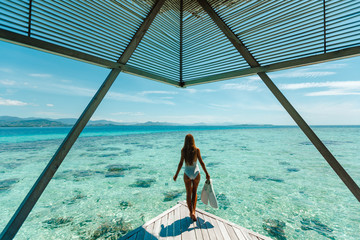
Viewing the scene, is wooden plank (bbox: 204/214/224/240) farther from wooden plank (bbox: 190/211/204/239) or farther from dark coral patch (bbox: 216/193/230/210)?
dark coral patch (bbox: 216/193/230/210)

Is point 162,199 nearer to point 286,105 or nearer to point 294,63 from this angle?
point 286,105

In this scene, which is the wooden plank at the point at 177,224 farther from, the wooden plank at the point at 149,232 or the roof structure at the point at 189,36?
the roof structure at the point at 189,36

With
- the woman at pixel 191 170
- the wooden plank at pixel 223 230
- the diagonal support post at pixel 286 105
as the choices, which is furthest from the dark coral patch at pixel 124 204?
the diagonal support post at pixel 286 105

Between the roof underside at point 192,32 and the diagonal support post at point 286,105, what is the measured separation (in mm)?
85

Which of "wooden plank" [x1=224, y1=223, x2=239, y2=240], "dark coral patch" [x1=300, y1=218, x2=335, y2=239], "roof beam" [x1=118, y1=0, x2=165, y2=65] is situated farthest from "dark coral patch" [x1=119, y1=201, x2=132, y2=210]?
"dark coral patch" [x1=300, y1=218, x2=335, y2=239]

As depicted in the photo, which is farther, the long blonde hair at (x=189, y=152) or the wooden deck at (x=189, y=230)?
the long blonde hair at (x=189, y=152)

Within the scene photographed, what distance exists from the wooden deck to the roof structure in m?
1.46

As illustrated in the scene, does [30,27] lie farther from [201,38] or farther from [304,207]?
[304,207]

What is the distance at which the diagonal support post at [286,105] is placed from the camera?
195cm

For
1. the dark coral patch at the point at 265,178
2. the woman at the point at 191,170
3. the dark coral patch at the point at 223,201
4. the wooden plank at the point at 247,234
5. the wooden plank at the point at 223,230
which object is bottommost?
the dark coral patch at the point at 223,201

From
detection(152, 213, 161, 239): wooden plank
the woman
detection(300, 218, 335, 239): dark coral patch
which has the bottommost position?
detection(300, 218, 335, 239): dark coral patch

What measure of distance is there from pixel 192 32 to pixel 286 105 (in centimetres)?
242

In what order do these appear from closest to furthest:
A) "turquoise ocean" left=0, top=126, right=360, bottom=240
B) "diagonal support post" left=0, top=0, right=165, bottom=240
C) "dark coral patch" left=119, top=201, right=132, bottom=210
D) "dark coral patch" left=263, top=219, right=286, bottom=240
Result: 1. "diagonal support post" left=0, top=0, right=165, bottom=240
2. "dark coral patch" left=263, top=219, right=286, bottom=240
3. "turquoise ocean" left=0, top=126, right=360, bottom=240
4. "dark coral patch" left=119, top=201, right=132, bottom=210

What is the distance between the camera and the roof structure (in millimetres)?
1816
